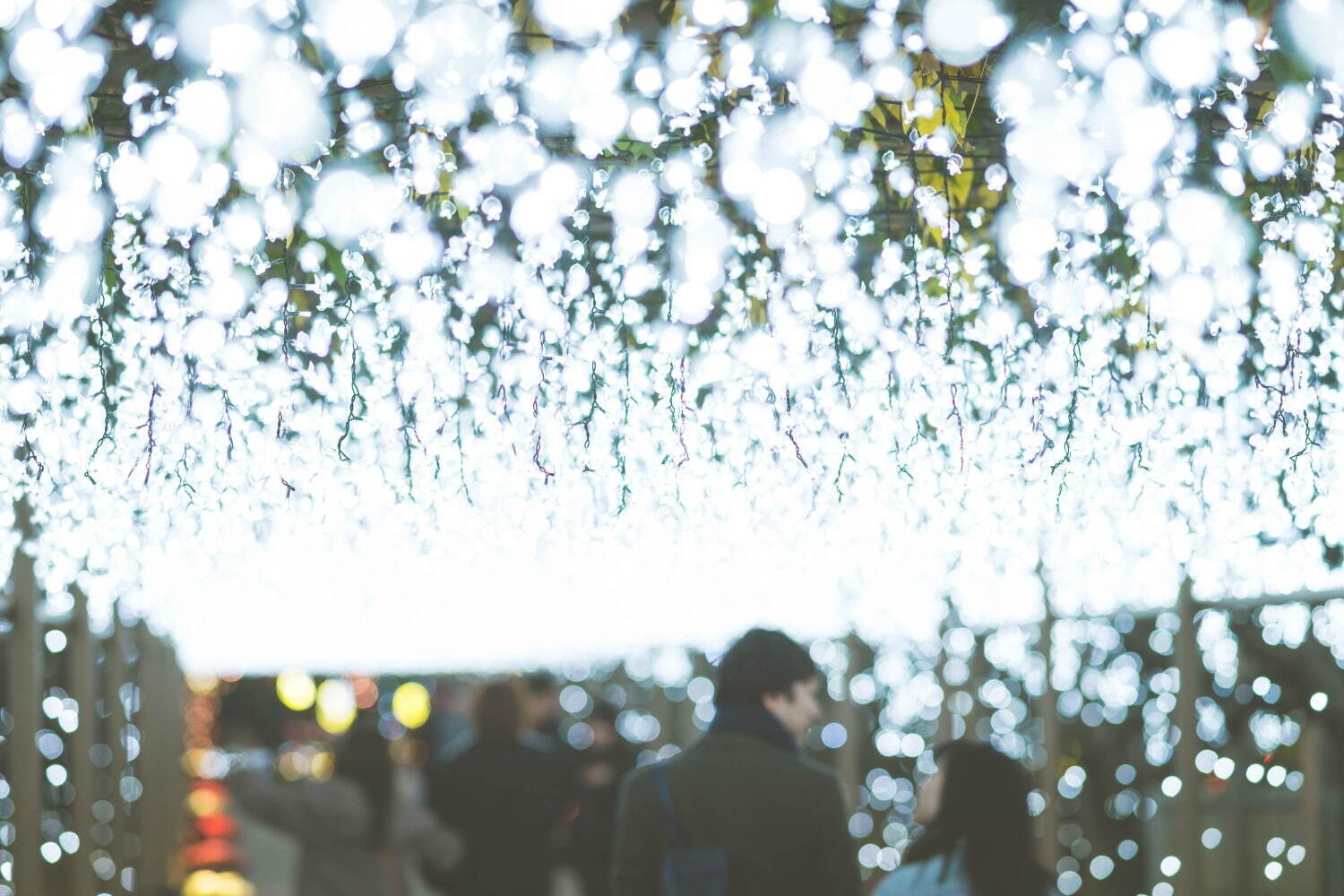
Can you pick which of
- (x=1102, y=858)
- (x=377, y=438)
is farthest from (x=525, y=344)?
(x=1102, y=858)

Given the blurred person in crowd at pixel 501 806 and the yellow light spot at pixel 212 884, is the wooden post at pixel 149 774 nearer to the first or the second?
the yellow light spot at pixel 212 884

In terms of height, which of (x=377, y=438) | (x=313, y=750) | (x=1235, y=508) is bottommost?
(x=313, y=750)

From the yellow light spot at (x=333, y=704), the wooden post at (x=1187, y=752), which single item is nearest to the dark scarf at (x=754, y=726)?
the wooden post at (x=1187, y=752)

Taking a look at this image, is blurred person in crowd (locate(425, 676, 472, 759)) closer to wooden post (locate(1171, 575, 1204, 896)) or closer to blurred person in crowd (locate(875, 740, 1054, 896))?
wooden post (locate(1171, 575, 1204, 896))

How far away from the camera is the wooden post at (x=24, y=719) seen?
17.6 feet

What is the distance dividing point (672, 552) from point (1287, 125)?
3698mm

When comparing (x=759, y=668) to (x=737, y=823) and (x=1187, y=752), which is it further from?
(x=1187, y=752)

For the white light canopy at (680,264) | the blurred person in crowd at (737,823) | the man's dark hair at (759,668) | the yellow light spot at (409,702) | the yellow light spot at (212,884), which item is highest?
the white light canopy at (680,264)

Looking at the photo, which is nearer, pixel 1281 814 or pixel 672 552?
pixel 1281 814

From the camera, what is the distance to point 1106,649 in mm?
5875

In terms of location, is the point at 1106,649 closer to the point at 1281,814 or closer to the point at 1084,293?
the point at 1281,814

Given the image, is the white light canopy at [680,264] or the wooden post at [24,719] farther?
the wooden post at [24,719]

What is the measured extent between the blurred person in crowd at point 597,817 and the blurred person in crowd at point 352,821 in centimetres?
180

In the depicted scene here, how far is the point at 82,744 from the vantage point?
20.4 feet
